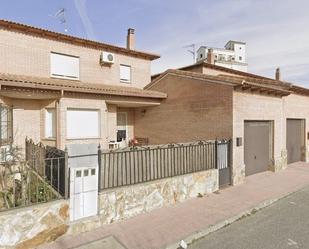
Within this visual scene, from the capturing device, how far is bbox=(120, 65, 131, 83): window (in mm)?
16141

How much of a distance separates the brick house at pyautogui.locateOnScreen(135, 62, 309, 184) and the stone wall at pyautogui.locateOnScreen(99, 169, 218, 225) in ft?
6.11

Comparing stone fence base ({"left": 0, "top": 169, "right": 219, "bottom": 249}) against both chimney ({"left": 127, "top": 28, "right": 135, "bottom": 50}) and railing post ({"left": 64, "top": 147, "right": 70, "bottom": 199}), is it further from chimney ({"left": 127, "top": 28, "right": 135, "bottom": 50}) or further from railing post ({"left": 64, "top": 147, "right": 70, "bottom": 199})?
chimney ({"left": 127, "top": 28, "right": 135, "bottom": 50})

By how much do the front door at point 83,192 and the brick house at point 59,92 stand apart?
4999 millimetres

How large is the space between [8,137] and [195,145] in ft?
22.5

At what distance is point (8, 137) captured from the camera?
10312 mm

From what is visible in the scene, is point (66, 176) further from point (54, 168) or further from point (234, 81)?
point (234, 81)

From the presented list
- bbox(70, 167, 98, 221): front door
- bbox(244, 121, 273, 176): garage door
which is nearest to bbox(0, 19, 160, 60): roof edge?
bbox(244, 121, 273, 176): garage door

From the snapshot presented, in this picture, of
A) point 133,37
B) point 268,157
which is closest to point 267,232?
point 268,157

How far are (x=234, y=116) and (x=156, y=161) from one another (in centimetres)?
399

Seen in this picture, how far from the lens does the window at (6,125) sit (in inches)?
388

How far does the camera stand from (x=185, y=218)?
6.99m

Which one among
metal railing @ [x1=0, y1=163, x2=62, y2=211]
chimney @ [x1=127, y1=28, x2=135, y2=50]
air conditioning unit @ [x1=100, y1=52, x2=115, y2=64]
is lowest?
metal railing @ [x1=0, y1=163, x2=62, y2=211]

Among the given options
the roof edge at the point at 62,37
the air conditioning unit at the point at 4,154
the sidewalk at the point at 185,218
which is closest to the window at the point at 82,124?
the air conditioning unit at the point at 4,154

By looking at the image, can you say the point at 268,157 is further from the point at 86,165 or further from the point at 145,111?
the point at 86,165
